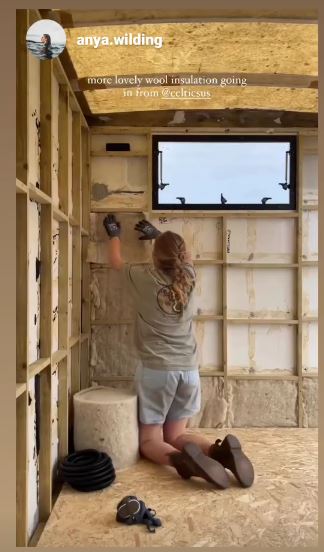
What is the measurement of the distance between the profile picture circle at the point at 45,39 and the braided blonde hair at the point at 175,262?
0.74 meters

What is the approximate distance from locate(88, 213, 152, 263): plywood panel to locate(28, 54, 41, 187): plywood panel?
14.9 inches

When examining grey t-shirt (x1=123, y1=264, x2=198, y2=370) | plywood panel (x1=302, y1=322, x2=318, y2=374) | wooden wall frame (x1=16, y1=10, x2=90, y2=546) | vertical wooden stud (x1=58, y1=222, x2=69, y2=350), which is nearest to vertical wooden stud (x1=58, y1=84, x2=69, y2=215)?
wooden wall frame (x1=16, y1=10, x2=90, y2=546)

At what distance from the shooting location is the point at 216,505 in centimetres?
180

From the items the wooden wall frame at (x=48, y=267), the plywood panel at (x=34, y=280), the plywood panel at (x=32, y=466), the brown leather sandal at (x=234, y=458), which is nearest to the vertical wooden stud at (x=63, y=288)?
the wooden wall frame at (x=48, y=267)

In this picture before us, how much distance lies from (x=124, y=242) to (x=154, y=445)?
85cm

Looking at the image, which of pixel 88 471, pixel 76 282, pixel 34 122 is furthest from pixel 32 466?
pixel 34 122

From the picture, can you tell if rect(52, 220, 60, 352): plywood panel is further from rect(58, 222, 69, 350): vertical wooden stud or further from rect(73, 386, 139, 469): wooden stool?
rect(73, 386, 139, 469): wooden stool

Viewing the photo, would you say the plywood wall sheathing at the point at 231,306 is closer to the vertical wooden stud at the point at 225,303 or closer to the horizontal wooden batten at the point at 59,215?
the vertical wooden stud at the point at 225,303

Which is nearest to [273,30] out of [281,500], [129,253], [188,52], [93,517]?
Answer: [188,52]

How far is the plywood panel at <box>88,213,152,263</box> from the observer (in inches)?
77.2

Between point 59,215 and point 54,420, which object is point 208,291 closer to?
point 59,215

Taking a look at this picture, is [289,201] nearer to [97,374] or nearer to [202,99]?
[202,99]

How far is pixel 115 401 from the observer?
2158mm

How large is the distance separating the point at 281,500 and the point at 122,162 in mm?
1407
